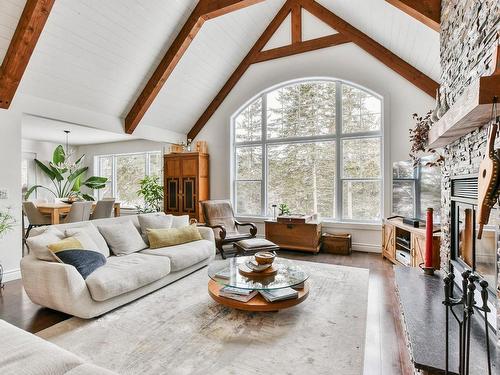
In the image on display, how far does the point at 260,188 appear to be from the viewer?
6.07 metres

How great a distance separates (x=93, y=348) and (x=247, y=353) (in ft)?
3.85

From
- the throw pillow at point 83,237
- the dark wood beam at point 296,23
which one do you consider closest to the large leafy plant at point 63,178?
the throw pillow at point 83,237

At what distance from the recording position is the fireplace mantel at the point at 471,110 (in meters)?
1.37

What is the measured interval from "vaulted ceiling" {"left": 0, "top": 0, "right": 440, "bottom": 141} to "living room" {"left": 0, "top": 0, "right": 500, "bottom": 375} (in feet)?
0.10

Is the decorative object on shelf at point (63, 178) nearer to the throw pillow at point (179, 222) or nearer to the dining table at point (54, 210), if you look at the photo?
the dining table at point (54, 210)

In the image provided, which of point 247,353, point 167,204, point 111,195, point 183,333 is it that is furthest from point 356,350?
point 111,195

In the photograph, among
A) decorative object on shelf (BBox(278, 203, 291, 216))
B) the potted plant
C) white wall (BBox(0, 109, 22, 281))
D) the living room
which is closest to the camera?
the living room

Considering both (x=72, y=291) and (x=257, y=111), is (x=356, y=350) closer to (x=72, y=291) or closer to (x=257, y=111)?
(x=72, y=291)

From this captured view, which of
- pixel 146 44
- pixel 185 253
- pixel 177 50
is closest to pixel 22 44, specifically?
pixel 146 44

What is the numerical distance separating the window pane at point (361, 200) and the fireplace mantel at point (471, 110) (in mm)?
2767

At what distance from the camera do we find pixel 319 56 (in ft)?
17.5

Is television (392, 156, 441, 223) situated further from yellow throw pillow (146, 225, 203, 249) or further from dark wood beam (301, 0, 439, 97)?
yellow throw pillow (146, 225, 203, 249)

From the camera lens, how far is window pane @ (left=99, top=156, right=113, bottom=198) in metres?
8.60

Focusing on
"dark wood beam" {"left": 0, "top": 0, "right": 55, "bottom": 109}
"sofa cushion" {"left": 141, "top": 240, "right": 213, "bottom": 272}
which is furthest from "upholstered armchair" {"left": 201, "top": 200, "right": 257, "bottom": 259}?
"dark wood beam" {"left": 0, "top": 0, "right": 55, "bottom": 109}
